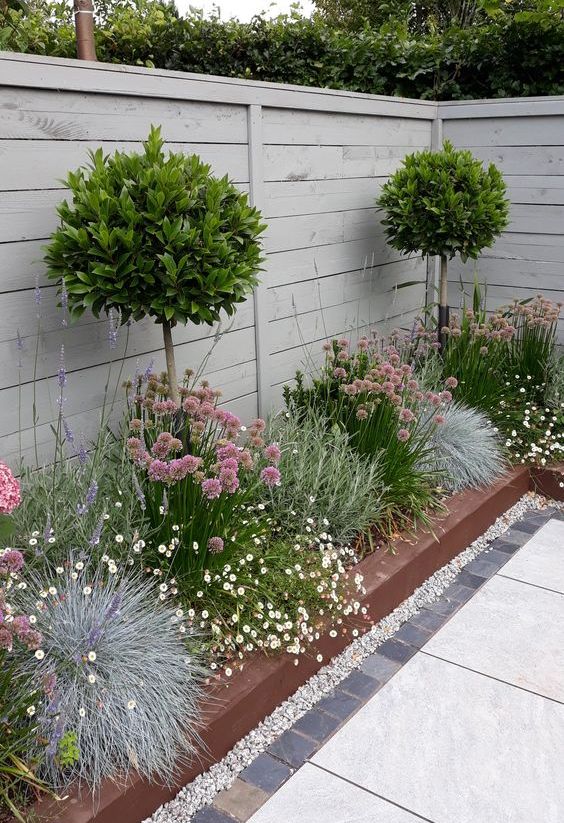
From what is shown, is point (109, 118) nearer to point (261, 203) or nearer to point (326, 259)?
point (261, 203)

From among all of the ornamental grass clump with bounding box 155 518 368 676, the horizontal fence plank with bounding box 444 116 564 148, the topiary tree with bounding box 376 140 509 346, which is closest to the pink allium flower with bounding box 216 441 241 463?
the ornamental grass clump with bounding box 155 518 368 676

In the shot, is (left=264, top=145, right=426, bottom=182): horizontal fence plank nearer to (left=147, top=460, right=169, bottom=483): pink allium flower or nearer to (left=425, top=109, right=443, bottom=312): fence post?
(left=425, top=109, right=443, bottom=312): fence post

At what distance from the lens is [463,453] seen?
3660 millimetres

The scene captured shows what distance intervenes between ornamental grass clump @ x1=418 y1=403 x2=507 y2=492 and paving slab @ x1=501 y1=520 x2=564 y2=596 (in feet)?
1.21

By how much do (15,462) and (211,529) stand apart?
2.46ft

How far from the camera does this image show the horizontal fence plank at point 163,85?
7.63ft

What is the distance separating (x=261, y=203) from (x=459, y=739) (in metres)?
2.34

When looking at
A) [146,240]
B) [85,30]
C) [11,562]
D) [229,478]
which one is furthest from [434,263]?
[11,562]

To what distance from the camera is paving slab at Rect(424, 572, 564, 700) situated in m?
2.57

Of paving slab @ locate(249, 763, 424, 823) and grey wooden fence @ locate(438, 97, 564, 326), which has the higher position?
grey wooden fence @ locate(438, 97, 564, 326)

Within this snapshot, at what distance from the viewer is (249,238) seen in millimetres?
2598

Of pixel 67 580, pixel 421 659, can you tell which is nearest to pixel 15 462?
pixel 67 580

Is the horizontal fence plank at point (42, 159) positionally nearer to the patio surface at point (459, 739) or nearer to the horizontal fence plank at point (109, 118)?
the horizontal fence plank at point (109, 118)

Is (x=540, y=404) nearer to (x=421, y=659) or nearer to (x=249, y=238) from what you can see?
(x=421, y=659)
